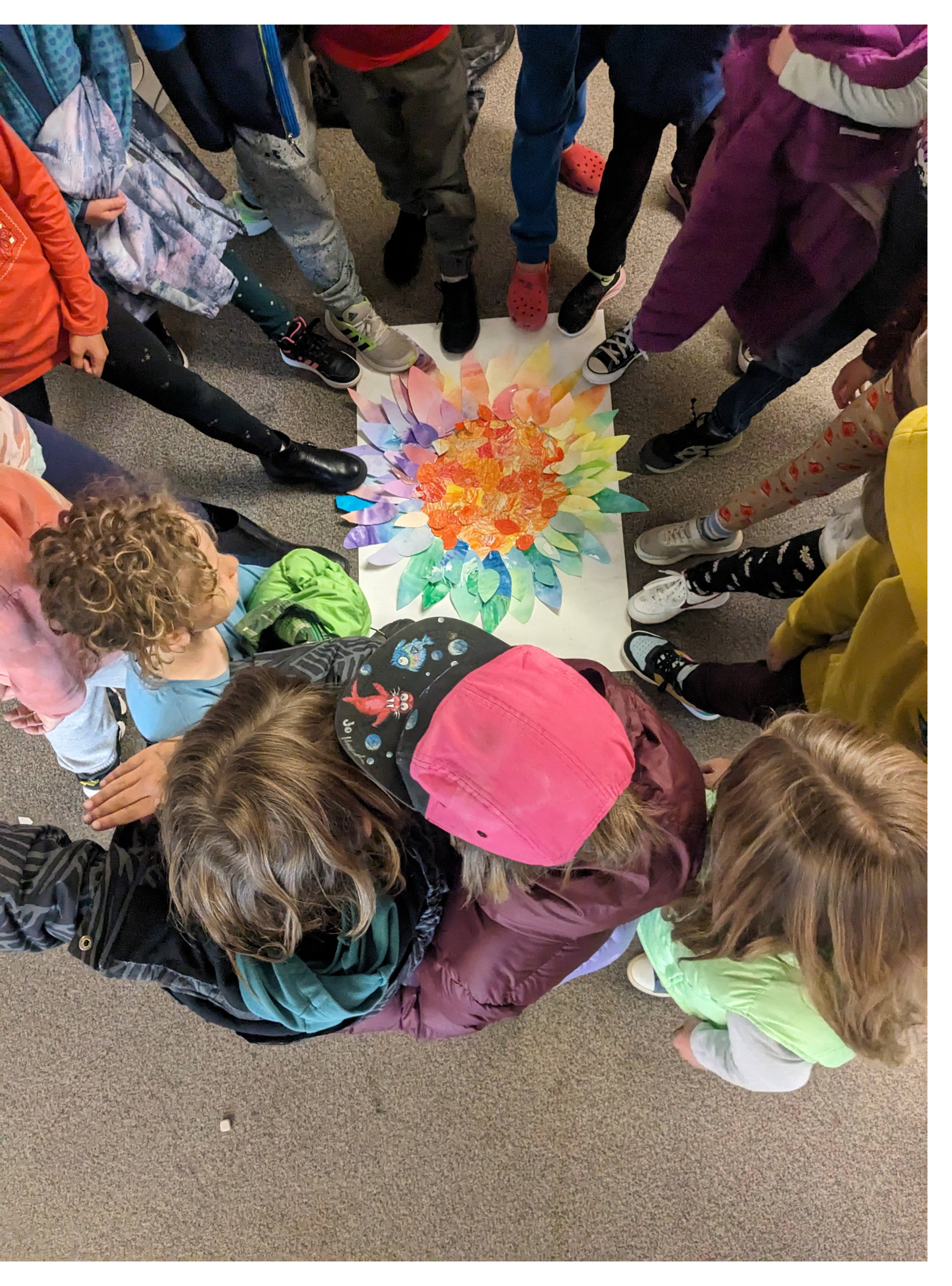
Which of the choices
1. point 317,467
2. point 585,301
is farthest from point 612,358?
point 317,467

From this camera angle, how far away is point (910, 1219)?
110 cm

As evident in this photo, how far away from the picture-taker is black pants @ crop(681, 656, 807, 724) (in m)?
1.05

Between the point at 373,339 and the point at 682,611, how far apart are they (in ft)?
2.72

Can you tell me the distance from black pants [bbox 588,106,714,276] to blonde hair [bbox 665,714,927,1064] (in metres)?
1.03

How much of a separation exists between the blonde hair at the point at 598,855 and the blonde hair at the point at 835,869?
3.2 inches

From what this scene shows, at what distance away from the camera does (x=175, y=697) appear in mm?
939

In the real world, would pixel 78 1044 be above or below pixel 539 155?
below

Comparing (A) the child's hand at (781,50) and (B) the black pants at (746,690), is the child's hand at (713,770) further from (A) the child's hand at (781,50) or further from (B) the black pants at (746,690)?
(A) the child's hand at (781,50)

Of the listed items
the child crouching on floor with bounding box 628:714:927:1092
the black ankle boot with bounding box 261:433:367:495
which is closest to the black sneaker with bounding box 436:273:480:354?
the black ankle boot with bounding box 261:433:367:495

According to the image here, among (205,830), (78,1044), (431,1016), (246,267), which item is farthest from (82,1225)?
(246,267)

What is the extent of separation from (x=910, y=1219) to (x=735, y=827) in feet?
3.04

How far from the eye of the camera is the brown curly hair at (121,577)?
2.60 ft

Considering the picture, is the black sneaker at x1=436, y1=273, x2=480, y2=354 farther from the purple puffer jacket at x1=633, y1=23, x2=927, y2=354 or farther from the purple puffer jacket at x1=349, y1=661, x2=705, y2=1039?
the purple puffer jacket at x1=349, y1=661, x2=705, y2=1039
